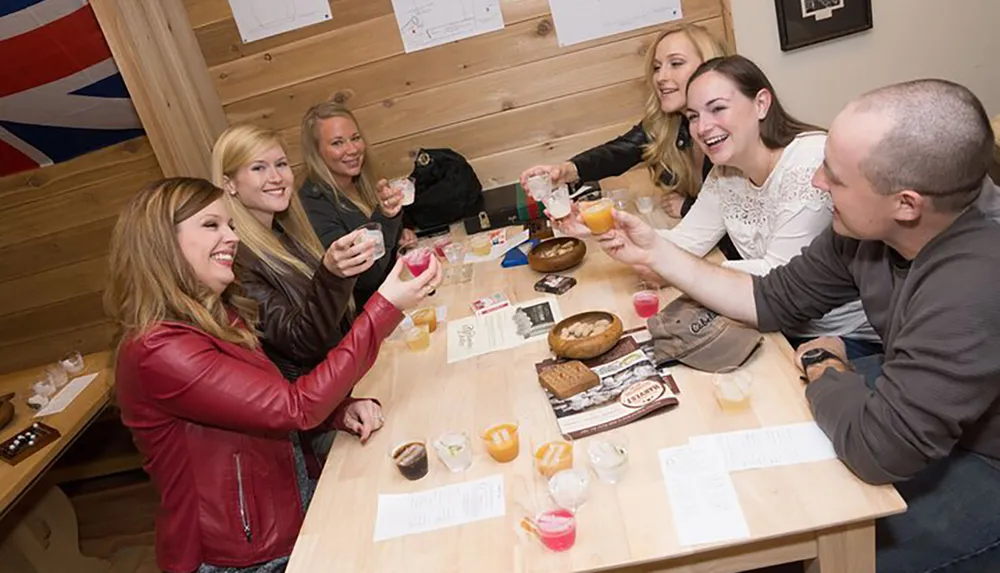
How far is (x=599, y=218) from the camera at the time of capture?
2.14 m

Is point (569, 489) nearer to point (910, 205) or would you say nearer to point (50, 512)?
point (910, 205)

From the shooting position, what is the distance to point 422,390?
198 centimetres

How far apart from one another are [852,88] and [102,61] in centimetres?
341

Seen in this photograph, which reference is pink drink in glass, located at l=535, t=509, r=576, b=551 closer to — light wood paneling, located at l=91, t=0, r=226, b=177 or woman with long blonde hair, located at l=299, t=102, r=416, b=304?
woman with long blonde hair, located at l=299, t=102, r=416, b=304

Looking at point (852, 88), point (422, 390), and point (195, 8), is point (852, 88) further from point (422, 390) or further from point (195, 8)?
point (195, 8)

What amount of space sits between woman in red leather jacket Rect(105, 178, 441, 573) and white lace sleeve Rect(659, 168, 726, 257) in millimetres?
1049

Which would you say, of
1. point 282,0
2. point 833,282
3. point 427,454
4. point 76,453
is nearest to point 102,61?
point 282,0

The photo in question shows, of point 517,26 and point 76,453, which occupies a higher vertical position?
point 517,26

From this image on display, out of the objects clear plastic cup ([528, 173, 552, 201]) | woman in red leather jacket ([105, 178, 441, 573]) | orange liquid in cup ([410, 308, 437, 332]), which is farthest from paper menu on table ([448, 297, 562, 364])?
clear plastic cup ([528, 173, 552, 201])

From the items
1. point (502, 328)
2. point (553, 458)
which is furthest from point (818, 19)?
point (553, 458)

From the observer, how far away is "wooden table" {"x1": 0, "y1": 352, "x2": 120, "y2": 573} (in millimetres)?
2721

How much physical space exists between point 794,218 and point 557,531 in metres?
1.23

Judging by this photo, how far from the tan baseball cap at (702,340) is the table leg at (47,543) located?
2.71 metres

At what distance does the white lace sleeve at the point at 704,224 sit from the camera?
246 centimetres
